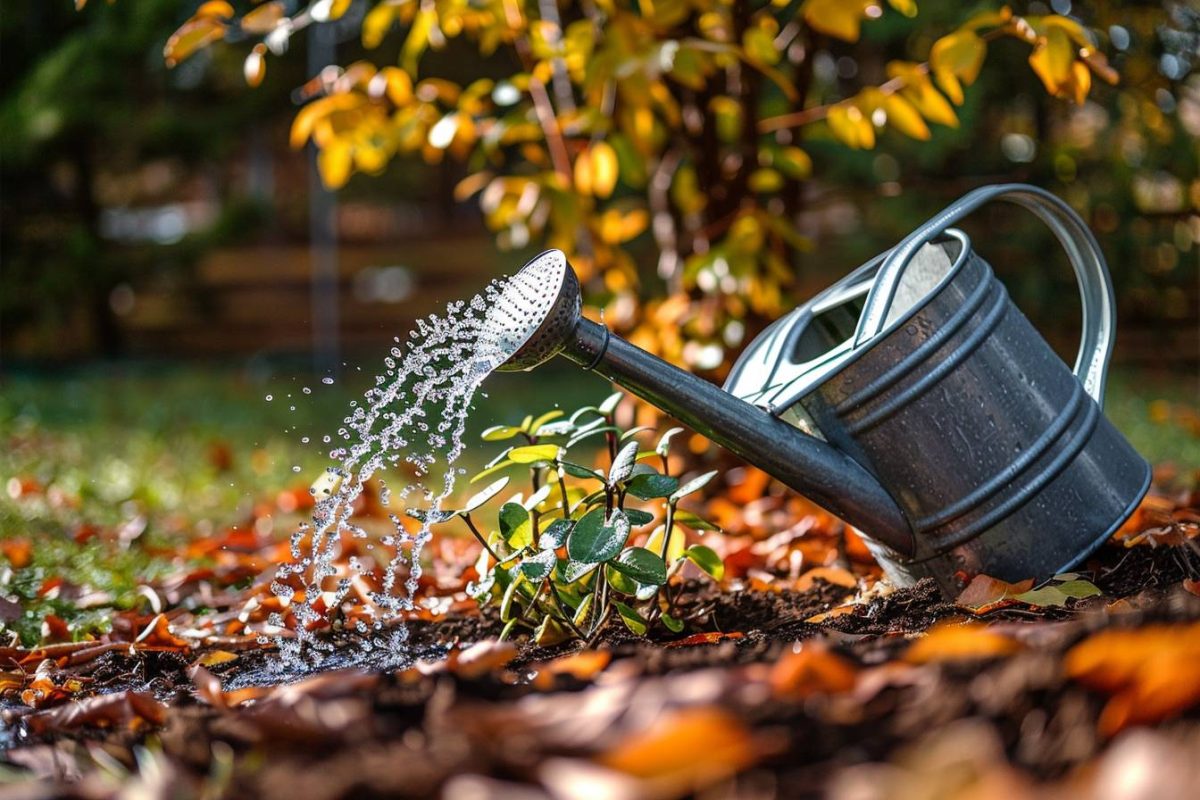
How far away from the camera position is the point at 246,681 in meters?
1.55

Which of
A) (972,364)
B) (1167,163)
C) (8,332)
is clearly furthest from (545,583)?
(8,332)

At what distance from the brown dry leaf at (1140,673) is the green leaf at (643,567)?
2.09 ft

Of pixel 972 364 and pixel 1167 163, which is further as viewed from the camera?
pixel 1167 163

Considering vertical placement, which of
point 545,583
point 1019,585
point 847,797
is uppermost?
point 847,797

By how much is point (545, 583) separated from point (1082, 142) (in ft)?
20.1

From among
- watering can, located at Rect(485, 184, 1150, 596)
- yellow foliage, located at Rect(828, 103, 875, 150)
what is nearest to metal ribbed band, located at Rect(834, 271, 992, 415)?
watering can, located at Rect(485, 184, 1150, 596)

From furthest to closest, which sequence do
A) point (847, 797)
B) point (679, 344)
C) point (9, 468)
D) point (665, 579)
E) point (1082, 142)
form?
1. point (1082, 142)
2. point (9, 468)
3. point (679, 344)
4. point (665, 579)
5. point (847, 797)

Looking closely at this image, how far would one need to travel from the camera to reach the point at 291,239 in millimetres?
9328

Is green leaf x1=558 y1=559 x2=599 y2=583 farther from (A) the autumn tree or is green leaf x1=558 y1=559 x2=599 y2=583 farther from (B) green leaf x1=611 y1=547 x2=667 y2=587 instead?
(A) the autumn tree

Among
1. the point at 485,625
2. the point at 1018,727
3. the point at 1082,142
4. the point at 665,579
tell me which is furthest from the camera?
the point at 1082,142

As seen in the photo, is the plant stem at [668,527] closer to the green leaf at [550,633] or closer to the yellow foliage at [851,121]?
the green leaf at [550,633]

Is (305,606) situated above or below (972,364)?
below

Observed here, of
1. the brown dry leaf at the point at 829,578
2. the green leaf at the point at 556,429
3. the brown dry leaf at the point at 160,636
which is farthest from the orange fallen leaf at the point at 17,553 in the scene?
the brown dry leaf at the point at 829,578

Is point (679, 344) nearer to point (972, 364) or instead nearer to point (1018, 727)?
point (972, 364)
